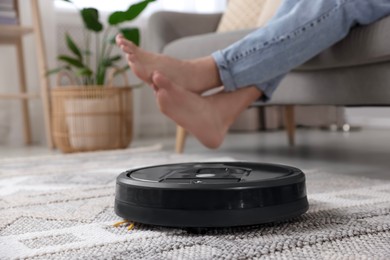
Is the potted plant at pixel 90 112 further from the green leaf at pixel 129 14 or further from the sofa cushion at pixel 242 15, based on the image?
the sofa cushion at pixel 242 15

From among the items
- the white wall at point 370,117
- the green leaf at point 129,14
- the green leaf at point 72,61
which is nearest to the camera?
the green leaf at point 129,14

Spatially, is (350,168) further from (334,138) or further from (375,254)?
(334,138)

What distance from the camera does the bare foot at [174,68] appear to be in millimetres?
1114

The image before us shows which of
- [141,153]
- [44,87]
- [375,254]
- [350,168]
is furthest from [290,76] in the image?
[44,87]

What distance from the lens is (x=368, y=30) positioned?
1155 mm

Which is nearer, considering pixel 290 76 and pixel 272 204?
pixel 272 204

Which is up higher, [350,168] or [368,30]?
[368,30]

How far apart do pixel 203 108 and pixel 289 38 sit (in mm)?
232

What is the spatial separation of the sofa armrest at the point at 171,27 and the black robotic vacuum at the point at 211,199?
1.43m

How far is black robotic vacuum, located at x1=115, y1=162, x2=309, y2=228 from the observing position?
0.66m

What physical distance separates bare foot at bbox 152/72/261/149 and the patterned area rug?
210 mm

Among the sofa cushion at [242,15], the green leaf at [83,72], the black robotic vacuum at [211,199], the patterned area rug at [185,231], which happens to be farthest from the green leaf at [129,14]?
the black robotic vacuum at [211,199]

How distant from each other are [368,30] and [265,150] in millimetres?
882

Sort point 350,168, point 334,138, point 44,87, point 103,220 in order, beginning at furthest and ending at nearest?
point 334,138 → point 44,87 → point 350,168 → point 103,220
